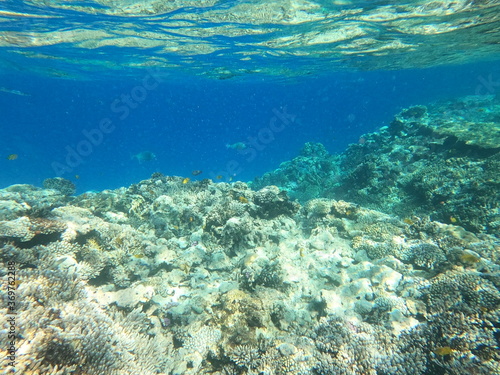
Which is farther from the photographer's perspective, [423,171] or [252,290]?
[423,171]

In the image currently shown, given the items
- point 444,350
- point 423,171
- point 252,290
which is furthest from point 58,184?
point 423,171

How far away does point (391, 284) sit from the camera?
17.6 feet

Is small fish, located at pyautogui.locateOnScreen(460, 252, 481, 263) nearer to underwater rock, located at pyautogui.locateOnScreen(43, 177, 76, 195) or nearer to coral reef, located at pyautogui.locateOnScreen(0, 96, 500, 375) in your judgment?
coral reef, located at pyautogui.locateOnScreen(0, 96, 500, 375)

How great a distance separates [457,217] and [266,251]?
672 centimetres

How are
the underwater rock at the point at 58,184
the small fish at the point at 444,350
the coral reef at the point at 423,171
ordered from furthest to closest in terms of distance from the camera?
1. the underwater rock at the point at 58,184
2. the coral reef at the point at 423,171
3. the small fish at the point at 444,350

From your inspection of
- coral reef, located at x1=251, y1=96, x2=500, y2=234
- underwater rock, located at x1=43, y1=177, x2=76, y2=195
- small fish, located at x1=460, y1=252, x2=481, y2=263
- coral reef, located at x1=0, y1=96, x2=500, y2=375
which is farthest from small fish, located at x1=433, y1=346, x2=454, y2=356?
underwater rock, located at x1=43, y1=177, x2=76, y2=195

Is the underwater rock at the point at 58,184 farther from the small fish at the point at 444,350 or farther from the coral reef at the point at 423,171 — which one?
the small fish at the point at 444,350

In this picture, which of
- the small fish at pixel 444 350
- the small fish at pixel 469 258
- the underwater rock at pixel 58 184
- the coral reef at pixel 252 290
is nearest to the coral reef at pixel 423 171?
the coral reef at pixel 252 290

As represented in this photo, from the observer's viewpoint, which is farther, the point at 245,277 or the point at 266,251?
the point at 266,251

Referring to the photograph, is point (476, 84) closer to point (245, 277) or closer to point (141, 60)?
point (141, 60)

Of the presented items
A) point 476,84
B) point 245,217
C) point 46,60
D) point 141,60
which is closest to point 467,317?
point 245,217

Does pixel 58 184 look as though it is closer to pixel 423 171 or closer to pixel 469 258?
pixel 469 258

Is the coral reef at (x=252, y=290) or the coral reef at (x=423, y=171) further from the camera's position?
the coral reef at (x=423, y=171)

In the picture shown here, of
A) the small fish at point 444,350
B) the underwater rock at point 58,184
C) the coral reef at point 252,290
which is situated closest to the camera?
the small fish at point 444,350
